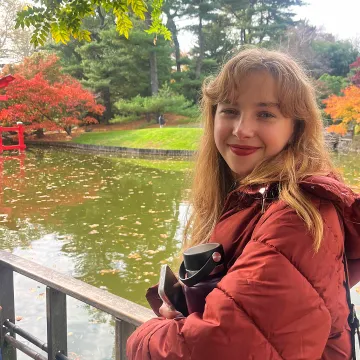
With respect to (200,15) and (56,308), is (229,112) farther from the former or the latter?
(200,15)

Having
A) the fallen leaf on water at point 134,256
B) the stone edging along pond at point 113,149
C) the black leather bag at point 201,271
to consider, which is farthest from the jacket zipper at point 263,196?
the stone edging along pond at point 113,149

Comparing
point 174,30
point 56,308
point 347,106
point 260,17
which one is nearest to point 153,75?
point 174,30

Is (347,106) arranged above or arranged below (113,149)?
above

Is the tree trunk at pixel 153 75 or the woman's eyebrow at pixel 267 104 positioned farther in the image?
the tree trunk at pixel 153 75

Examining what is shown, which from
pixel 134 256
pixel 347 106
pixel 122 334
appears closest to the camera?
pixel 122 334

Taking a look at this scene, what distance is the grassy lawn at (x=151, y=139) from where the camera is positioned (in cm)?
1580

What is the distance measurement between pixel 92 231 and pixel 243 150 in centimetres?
475

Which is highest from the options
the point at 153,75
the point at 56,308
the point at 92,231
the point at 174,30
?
the point at 174,30

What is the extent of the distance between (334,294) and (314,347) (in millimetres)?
104

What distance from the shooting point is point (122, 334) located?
1280 millimetres

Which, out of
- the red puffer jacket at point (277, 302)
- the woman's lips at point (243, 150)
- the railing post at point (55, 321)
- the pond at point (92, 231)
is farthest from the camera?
the pond at point (92, 231)

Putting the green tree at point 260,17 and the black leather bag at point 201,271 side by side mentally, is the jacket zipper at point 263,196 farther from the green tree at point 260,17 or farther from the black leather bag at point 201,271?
the green tree at point 260,17

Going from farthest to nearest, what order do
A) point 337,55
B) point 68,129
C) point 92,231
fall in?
point 337,55 < point 68,129 < point 92,231

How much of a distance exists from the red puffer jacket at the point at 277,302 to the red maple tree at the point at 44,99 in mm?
18142
